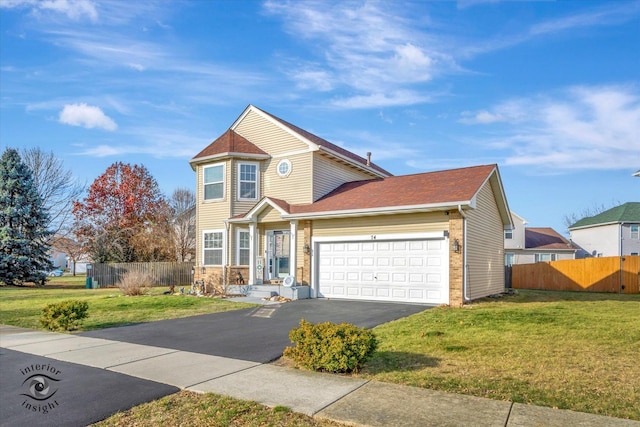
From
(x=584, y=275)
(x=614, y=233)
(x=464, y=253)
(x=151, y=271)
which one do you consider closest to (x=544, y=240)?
(x=614, y=233)

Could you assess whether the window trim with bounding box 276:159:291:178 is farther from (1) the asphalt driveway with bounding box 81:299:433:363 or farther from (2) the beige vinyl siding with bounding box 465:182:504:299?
(2) the beige vinyl siding with bounding box 465:182:504:299

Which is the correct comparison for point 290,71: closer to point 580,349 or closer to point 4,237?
point 580,349

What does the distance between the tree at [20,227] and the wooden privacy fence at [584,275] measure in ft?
102

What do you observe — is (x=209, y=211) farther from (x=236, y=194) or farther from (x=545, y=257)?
(x=545, y=257)

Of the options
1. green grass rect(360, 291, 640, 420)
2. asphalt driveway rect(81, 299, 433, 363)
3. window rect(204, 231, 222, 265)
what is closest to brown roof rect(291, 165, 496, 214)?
asphalt driveway rect(81, 299, 433, 363)

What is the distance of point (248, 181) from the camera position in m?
19.9

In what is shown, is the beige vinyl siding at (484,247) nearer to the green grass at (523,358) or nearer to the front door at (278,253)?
the green grass at (523,358)

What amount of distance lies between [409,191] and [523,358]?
9.91 metres

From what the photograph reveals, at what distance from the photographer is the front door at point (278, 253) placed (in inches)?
736

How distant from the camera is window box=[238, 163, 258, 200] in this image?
19750 millimetres

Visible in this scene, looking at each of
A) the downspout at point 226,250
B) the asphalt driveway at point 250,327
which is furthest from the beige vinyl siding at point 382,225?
the downspout at point 226,250

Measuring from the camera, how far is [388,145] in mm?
24281

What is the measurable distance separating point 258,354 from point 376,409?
3.45 m

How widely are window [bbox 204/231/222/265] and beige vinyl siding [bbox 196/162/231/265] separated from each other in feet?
1.07
